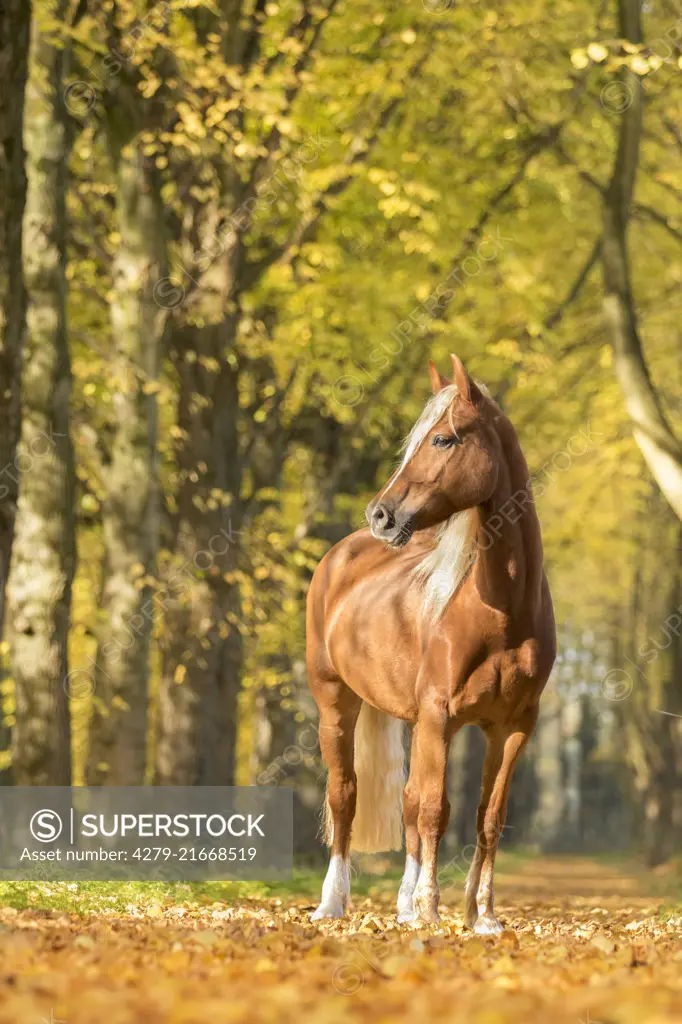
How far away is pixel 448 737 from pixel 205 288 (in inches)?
376

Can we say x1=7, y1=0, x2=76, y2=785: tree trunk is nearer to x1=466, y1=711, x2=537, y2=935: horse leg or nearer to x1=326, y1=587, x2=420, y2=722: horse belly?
x1=326, y1=587, x2=420, y2=722: horse belly

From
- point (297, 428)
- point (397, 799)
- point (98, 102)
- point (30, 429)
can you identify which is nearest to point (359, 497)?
point (297, 428)

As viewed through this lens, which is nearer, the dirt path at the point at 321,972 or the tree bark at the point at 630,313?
the dirt path at the point at 321,972

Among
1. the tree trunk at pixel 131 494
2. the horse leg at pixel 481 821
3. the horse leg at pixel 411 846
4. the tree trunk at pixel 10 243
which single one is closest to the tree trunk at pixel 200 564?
the tree trunk at pixel 131 494

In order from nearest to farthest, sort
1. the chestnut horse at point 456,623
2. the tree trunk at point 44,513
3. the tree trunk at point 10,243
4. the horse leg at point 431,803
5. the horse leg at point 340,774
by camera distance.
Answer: the chestnut horse at point 456,623 < the horse leg at point 431,803 < the horse leg at point 340,774 < the tree trunk at point 10,243 < the tree trunk at point 44,513

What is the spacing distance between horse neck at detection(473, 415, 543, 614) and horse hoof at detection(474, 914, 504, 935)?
80.3 inches

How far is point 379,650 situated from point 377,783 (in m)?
1.41

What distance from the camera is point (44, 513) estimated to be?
13.5m

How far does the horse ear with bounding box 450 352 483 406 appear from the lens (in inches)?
357

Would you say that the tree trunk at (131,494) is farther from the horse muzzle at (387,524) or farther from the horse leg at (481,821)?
the horse muzzle at (387,524)

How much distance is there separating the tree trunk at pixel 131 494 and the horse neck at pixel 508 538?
7.01 m

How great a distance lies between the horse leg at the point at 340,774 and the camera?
10.7 metres

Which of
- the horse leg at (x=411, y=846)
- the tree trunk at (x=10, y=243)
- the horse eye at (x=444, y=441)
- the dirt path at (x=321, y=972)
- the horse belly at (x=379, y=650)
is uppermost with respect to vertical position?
the tree trunk at (x=10, y=243)

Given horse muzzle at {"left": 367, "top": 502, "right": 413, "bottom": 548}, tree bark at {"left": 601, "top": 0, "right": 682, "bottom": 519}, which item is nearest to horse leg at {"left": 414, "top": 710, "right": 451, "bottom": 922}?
horse muzzle at {"left": 367, "top": 502, "right": 413, "bottom": 548}
